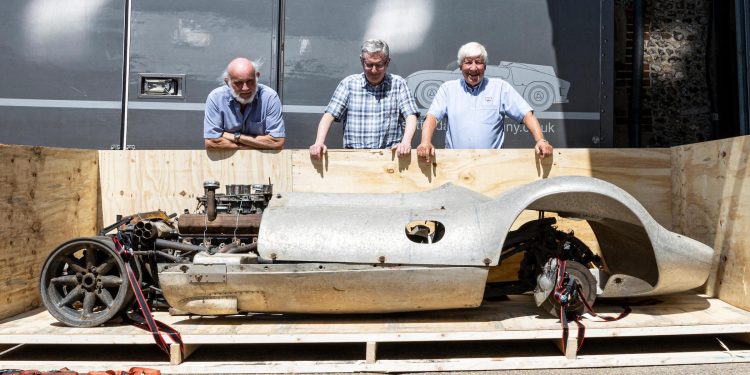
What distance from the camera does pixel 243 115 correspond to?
5.16 metres

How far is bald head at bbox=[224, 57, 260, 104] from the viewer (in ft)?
16.1

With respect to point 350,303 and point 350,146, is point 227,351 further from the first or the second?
point 350,146

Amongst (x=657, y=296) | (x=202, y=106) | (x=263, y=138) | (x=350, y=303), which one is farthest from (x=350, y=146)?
(x=657, y=296)

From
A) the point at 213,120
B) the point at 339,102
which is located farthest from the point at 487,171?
the point at 213,120

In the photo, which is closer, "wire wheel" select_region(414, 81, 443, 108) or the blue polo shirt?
the blue polo shirt

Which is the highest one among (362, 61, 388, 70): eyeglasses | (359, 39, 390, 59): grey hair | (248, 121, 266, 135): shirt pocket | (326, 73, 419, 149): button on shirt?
(359, 39, 390, 59): grey hair

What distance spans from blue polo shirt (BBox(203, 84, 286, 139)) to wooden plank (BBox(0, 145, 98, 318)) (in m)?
0.96

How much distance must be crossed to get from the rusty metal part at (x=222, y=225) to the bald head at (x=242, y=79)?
111 cm

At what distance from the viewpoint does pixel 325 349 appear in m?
3.88

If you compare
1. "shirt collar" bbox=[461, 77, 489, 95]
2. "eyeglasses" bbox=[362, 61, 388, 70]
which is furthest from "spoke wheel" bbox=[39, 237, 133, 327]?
"shirt collar" bbox=[461, 77, 489, 95]

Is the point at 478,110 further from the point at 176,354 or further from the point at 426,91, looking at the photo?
the point at 176,354

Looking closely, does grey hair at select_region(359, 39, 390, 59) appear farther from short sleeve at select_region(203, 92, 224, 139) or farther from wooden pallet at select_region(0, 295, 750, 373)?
wooden pallet at select_region(0, 295, 750, 373)

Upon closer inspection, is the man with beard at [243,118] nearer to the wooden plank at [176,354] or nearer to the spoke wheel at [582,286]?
the wooden plank at [176,354]

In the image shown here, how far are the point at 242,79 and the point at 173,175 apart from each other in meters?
0.92
